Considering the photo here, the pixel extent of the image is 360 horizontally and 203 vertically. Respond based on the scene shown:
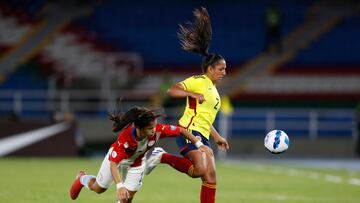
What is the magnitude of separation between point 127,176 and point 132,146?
0.51m

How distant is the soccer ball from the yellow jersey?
0.74 meters

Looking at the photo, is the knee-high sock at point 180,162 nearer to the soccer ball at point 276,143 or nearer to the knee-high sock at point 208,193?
the knee-high sock at point 208,193

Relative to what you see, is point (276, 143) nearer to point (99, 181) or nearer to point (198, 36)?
point (198, 36)

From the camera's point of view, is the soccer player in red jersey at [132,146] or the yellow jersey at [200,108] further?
the yellow jersey at [200,108]

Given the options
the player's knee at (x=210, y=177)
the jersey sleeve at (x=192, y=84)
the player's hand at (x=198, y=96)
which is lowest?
the player's knee at (x=210, y=177)

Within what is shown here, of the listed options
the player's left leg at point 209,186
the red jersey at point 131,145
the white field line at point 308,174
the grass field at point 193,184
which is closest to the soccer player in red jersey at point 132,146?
the red jersey at point 131,145

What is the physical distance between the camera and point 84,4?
3372 cm

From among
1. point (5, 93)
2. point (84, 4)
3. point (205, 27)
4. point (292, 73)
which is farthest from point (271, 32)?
point (205, 27)

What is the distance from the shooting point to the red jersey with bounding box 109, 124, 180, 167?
9461mm

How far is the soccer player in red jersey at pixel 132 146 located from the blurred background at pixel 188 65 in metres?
14.8

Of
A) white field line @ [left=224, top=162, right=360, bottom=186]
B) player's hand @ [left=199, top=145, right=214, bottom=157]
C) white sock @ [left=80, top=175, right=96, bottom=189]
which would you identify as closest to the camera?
player's hand @ [left=199, top=145, right=214, bottom=157]

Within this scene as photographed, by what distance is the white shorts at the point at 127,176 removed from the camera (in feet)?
32.2

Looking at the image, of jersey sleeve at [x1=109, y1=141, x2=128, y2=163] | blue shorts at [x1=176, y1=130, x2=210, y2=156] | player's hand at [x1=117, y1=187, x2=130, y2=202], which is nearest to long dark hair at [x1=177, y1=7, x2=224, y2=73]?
blue shorts at [x1=176, y1=130, x2=210, y2=156]

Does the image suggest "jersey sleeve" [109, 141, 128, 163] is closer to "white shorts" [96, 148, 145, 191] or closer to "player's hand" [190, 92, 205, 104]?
"white shorts" [96, 148, 145, 191]
